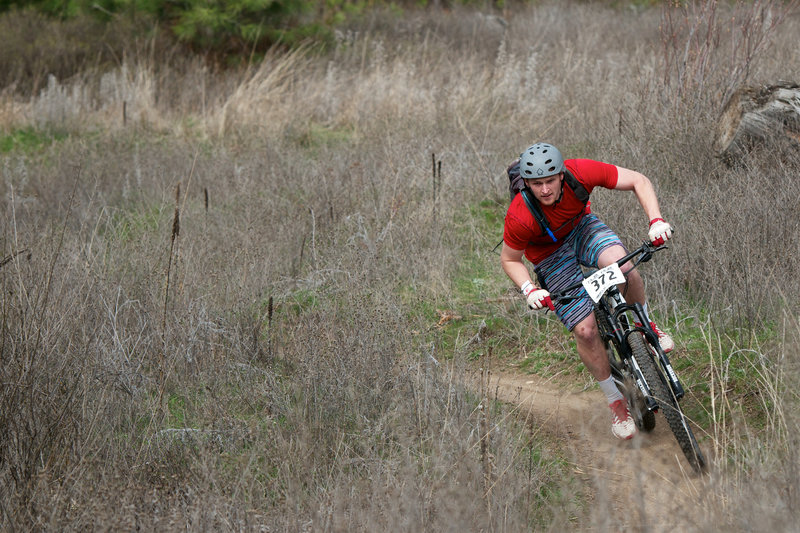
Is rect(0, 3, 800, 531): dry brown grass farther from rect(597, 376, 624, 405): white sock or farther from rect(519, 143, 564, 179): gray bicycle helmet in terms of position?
rect(519, 143, 564, 179): gray bicycle helmet

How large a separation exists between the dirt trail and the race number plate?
2.06 ft

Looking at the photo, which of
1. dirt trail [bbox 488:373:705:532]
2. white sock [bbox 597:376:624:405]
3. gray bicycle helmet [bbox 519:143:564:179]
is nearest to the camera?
dirt trail [bbox 488:373:705:532]

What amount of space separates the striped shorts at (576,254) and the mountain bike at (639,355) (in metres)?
0.22

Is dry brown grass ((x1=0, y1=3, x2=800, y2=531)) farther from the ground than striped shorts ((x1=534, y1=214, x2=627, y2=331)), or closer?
closer

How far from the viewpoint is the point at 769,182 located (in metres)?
5.76

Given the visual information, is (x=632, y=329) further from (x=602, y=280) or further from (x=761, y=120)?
(x=761, y=120)

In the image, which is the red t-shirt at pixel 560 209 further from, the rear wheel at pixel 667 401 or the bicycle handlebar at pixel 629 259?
the rear wheel at pixel 667 401

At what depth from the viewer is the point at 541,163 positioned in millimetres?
4121

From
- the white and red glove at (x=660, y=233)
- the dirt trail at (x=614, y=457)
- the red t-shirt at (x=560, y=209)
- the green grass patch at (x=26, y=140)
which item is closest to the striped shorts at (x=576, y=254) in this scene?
the red t-shirt at (x=560, y=209)

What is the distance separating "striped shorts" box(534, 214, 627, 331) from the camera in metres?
4.36

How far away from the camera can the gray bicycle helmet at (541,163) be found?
411 cm

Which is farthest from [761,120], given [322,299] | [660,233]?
[322,299]

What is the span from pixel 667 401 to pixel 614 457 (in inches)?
15.3

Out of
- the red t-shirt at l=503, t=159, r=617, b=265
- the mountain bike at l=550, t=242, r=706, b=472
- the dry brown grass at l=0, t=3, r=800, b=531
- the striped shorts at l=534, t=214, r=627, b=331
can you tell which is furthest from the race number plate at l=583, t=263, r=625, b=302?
the dry brown grass at l=0, t=3, r=800, b=531
